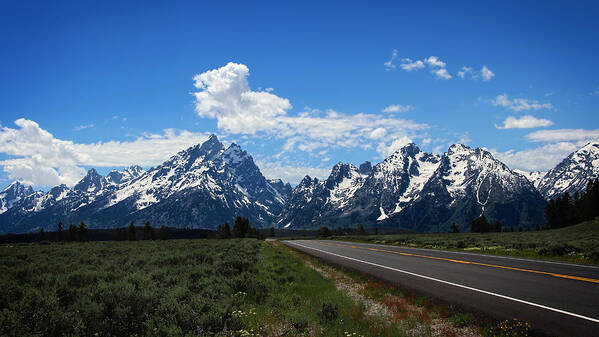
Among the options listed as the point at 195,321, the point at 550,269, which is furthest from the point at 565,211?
the point at 195,321

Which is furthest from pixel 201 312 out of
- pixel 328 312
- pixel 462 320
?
pixel 462 320

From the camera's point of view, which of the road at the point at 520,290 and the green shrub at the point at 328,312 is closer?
the road at the point at 520,290

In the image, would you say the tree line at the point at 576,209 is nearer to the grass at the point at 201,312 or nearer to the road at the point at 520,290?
the road at the point at 520,290

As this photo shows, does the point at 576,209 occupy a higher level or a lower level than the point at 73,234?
higher

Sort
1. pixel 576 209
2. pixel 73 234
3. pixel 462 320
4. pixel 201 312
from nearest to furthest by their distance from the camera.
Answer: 1. pixel 462 320
2. pixel 201 312
3. pixel 576 209
4. pixel 73 234

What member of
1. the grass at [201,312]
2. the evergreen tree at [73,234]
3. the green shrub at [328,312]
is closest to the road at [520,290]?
the grass at [201,312]

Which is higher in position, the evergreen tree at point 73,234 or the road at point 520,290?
the road at point 520,290

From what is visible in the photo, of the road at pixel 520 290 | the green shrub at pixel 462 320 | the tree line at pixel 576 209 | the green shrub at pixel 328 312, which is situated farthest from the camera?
the tree line at pixel 576 209

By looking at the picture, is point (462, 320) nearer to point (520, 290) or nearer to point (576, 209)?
point (520, 290)

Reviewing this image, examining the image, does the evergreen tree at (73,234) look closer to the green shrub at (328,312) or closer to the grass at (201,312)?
the grass at (201,312)

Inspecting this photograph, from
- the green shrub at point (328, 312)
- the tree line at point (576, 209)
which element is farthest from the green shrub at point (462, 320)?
the tree line at point (576, 209)

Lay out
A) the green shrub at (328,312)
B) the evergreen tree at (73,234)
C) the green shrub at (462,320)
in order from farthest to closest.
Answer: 1. the evergreen tree at (73,234)
2. the green shrub at (328,312)
3. the green shrub at (462,320)

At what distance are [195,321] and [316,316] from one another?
3.42m

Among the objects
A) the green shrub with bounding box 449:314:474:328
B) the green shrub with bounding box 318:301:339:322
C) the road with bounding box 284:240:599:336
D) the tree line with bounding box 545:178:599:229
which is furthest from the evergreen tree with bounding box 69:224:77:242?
the tree line with bounding box 545:178:599:229
